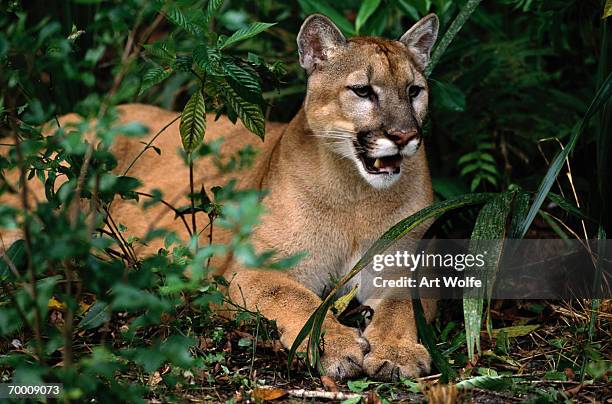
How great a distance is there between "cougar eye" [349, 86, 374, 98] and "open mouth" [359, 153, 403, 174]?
28 centimetres

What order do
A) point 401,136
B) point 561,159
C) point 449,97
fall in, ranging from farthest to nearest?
point 449,97
point 401,136
point 561,159

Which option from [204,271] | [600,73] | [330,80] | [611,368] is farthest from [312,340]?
[600,73]

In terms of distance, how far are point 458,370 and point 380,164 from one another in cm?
97

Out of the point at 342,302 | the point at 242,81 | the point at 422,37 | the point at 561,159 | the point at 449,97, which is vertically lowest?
the point at 342,302

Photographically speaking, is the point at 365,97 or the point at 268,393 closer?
the point at 268,393

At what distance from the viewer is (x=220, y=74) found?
3395 mm

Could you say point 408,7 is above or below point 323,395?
above

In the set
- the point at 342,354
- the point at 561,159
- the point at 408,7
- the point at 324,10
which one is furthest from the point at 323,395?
the point at 324,10

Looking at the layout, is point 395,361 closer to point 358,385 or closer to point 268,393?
point 358,385

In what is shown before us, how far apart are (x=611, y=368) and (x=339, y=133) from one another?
59.8 inches

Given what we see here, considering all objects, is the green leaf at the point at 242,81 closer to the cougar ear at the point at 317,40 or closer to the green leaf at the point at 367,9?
the cougar ear at the point at 317,40

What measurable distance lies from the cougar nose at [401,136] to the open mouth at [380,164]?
0.50 feet

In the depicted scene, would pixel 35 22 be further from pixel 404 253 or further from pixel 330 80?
pixel 404 253

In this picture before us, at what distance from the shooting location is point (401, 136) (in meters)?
3.63
